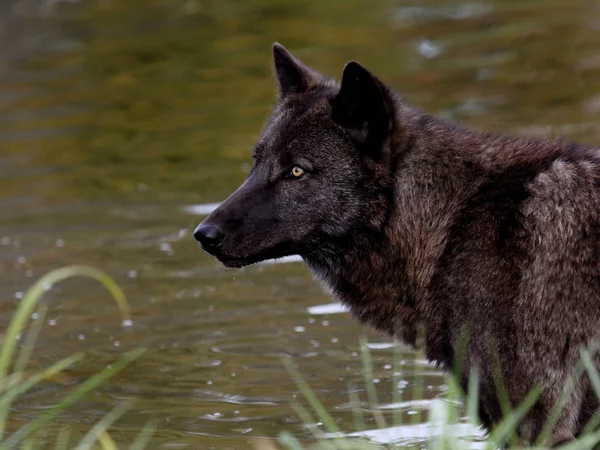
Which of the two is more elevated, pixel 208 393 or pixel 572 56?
pixel 572 56

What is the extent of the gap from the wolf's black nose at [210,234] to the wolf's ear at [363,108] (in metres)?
0.79

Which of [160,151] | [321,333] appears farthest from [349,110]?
[160,151]

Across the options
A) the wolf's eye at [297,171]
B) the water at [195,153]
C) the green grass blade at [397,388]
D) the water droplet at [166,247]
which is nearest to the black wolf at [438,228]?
the wolf's eye at [297,171]

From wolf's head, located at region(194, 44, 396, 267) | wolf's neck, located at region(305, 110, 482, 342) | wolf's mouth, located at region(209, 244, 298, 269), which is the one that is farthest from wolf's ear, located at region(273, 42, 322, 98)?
wolf's mouth, located at region(209, 244, 298, 269)

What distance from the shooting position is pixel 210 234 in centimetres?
560

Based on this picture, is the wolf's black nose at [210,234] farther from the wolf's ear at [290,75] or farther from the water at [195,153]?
the water at [195,153]

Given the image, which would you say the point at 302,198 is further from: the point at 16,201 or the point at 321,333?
the point at 16,201

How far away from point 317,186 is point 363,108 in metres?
0.43

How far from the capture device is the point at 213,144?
1280cm

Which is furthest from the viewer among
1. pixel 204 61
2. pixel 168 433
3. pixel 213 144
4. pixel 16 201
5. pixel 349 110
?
pixel 204 61

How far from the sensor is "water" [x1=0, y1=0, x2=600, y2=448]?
7199 millimetres

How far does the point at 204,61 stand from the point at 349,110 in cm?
1209

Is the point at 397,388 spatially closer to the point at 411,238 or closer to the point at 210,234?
the point at 411,238

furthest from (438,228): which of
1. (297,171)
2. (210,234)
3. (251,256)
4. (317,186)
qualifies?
(210,234)
